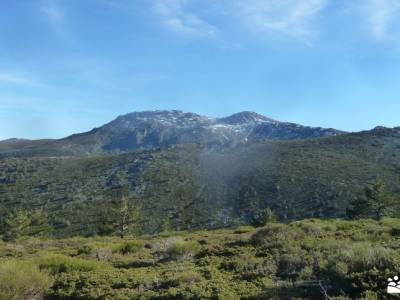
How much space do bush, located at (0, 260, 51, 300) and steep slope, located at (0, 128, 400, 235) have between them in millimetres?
41161

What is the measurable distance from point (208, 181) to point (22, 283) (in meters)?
68.7

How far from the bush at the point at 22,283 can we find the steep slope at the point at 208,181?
41.2 m

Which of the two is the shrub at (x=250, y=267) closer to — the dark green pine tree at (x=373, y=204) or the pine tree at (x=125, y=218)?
the dark green pine tree at (x=373, y=204)

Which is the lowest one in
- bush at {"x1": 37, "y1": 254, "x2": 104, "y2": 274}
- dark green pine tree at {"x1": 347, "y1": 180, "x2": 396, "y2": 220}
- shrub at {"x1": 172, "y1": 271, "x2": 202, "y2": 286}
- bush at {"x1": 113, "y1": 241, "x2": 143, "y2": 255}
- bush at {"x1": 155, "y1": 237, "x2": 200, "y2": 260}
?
dark green pine tree at {"x1": 347, "y1": 180, "x2": 396, "y2": 220}

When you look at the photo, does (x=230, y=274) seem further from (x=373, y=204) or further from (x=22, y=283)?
(x=373, y=204)

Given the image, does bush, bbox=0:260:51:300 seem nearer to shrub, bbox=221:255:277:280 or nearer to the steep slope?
shrub, bbox=221:255:277:280

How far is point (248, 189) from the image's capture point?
7219 centimetres

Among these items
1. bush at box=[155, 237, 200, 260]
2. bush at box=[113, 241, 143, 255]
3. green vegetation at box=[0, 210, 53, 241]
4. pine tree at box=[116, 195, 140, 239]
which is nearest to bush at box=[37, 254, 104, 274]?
bush at box=[155, 237, 200, 260]

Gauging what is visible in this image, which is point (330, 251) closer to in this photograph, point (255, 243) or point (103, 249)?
point (255, 243)

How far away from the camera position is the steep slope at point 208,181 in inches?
2495

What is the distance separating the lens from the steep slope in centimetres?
6338

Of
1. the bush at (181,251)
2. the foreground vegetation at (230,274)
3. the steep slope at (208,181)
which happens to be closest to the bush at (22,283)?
the foreground vegetation at (230,274)

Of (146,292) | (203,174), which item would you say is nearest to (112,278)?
(146,292)

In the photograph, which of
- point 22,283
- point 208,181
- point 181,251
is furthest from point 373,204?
point 22,283
